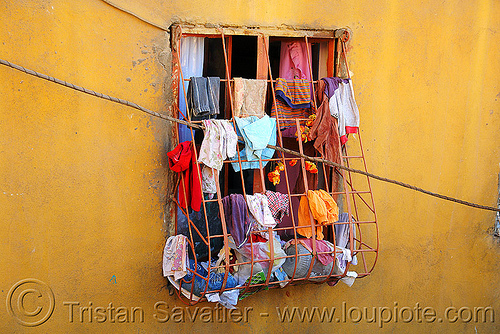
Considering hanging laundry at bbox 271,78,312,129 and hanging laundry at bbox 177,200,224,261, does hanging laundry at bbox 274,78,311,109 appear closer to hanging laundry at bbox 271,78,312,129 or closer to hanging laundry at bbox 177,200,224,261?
hanging laundry at bbox 271,78,312,129

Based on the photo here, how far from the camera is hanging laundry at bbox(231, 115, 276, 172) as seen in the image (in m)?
3.09

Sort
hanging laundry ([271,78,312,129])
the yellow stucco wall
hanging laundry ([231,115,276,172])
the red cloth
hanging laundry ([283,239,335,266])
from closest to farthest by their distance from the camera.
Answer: the yellow stucco wall → the red cloth → hanging laundry ([231,115,276,172]) → hanging laundry ([283,239,335,266]) → hanging laundry ([271,78,312,129])

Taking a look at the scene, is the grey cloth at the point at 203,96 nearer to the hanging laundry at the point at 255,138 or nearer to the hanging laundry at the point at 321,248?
the hanging laundry at the point at 255,138

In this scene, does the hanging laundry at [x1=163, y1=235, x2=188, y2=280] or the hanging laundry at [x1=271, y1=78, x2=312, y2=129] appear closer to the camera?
the hanging laundry at [x1=163, y1=235, x2=188, y2=280]

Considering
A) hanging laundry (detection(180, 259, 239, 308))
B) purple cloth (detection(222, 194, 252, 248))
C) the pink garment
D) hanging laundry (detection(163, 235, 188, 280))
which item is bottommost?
hanging laundry (detection(180, 259, 239, 308))

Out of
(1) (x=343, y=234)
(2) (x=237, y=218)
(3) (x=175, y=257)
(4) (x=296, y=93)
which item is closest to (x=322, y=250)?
(1) (x=343, y=234)

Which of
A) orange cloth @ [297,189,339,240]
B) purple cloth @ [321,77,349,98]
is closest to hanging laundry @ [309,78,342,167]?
purple cloth @ [321,77,349,98]

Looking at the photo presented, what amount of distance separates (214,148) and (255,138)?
32 centimetres

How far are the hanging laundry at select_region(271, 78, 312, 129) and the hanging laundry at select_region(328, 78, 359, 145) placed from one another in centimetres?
21

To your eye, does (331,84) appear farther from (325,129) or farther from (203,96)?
(203,96)

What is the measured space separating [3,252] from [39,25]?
1.56 m

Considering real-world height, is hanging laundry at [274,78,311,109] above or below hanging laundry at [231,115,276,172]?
above

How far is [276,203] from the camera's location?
3162 millimetres

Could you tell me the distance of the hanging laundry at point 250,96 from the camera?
3.26 metres
